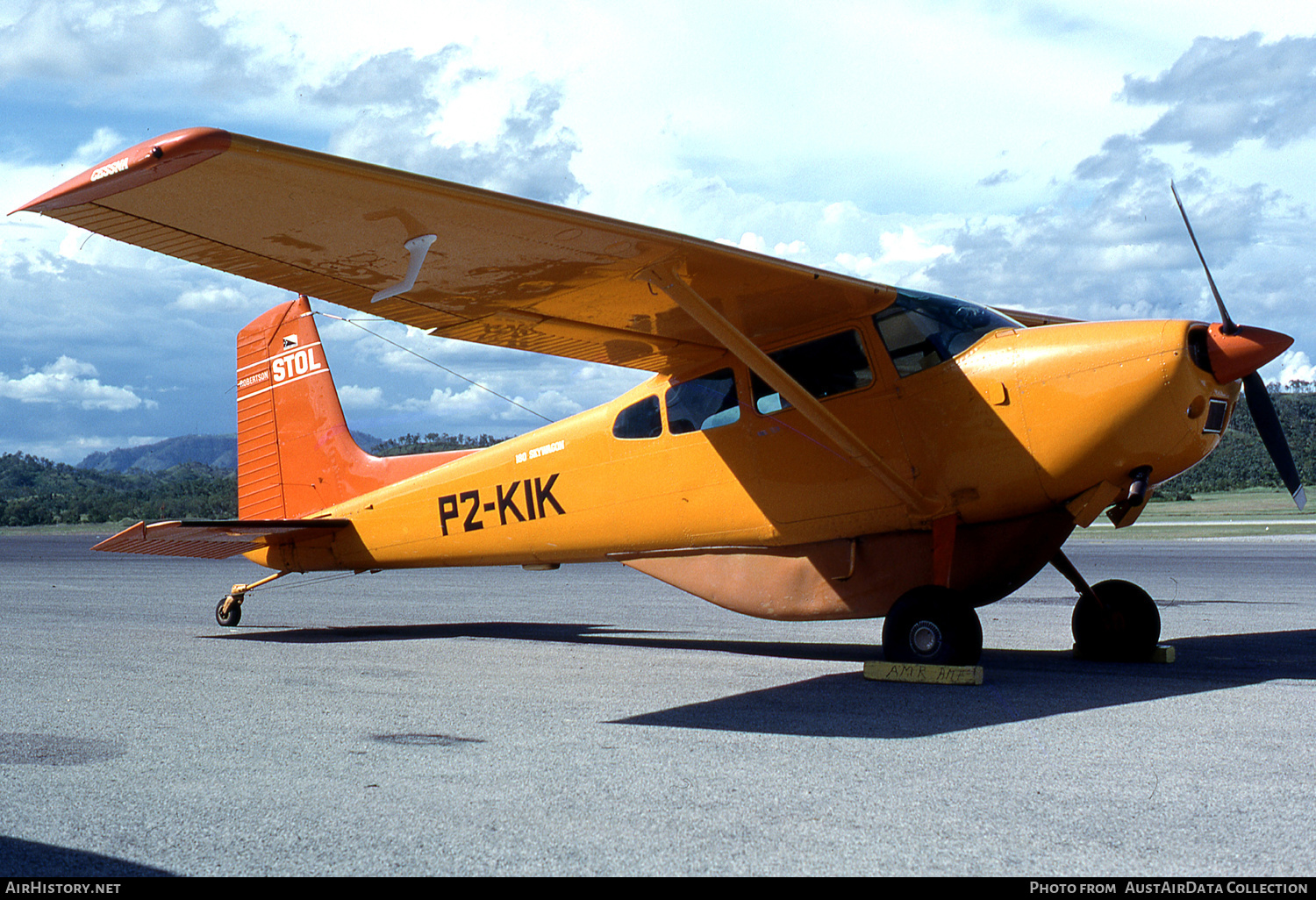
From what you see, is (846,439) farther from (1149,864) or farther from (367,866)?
(367,866)

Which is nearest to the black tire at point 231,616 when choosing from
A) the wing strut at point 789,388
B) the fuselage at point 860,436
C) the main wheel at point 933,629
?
the fuselage at point 860,436

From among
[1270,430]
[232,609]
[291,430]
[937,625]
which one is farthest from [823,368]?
[232,609]

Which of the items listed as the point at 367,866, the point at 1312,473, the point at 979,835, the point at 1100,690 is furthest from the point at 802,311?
the point at 1312,473

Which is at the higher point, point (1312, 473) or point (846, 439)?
point (1312, 473)

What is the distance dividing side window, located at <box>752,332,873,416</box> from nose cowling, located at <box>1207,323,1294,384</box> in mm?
2248

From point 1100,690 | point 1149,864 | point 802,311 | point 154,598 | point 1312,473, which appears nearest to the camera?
point 1149,864

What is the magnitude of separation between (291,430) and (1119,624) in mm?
8892

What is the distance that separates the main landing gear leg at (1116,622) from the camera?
26.4 feet

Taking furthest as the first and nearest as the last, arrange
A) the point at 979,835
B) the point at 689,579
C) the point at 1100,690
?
1. the point at 689,579
2. the point at 1100,690
3. the point at 979,835

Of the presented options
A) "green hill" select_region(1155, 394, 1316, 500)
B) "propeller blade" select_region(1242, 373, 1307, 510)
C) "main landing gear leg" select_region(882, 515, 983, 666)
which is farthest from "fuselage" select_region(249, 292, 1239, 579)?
"green hill" select_region(1155, 394, 1316, 500)

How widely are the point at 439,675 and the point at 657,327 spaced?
3.19 metres

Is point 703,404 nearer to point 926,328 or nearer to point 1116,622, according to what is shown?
point 926,328

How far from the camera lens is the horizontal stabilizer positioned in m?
10.1

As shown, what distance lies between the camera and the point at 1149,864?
3135 mm
